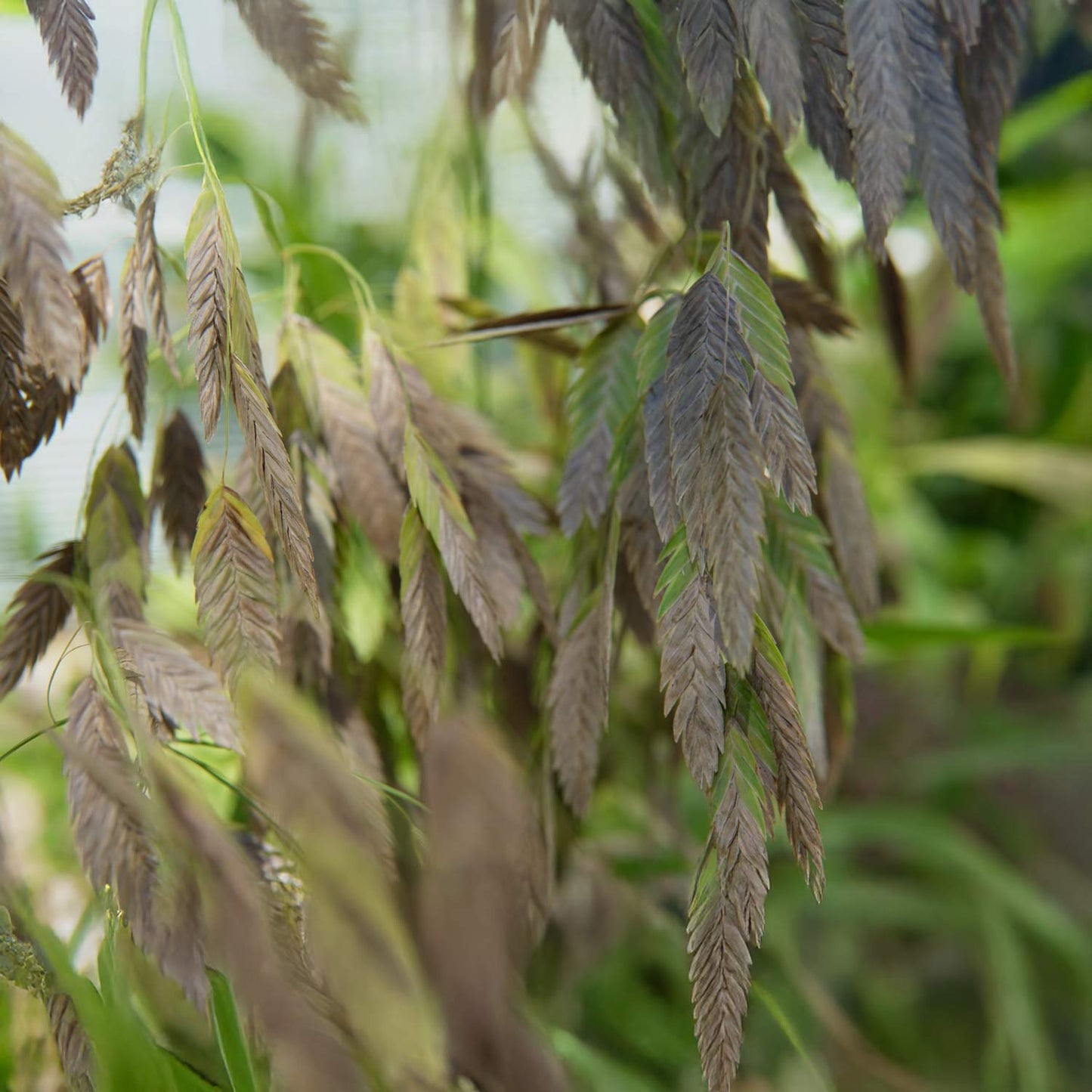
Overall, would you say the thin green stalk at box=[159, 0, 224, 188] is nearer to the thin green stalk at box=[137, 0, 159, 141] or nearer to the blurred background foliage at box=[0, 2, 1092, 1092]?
the thin green stalk at box=[137, 0, 159, 141]

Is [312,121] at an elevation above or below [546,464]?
above

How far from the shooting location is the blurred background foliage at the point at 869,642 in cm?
75

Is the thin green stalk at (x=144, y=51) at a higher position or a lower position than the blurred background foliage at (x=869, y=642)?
higher

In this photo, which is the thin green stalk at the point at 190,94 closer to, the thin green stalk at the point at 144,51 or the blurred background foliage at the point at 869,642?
the thin green stalk at the point at 144,51

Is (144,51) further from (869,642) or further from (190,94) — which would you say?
(869,642)

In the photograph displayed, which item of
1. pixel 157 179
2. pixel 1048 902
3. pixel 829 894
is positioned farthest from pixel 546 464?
pixel 1048 902

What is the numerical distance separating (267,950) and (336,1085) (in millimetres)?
36

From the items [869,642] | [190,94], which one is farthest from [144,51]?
[869,642]

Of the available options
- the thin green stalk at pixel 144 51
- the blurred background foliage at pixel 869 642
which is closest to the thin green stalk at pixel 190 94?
the thin green stalk at pixel 144 51

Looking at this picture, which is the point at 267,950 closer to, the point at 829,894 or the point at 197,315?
the point at 197,315

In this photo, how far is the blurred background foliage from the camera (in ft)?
2.47

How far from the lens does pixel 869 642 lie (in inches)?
28.3

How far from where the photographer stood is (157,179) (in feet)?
1.32

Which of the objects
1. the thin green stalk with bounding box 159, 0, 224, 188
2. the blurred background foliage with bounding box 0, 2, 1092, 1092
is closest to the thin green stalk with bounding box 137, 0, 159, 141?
the thin green stalk with bounding box 159, 0, 224, 188
